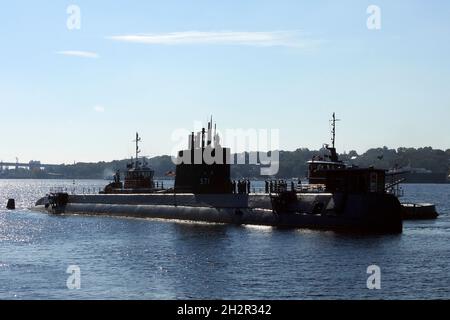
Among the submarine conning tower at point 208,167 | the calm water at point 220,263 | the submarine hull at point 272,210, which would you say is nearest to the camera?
the calm water at point 220,263

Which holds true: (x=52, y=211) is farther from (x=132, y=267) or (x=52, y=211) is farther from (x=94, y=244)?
(x=132, y=267)

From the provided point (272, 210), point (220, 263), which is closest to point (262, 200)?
point (272, 210)

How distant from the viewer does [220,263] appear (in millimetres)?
43438

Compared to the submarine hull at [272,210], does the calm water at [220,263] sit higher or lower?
lower

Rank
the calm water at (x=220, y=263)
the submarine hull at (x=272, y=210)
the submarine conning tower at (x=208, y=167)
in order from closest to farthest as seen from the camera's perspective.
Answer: the calm water at (x=220, y=263), the submarine hull at (x=272, y=210), the submarine conning tower at (x=208, y=167)

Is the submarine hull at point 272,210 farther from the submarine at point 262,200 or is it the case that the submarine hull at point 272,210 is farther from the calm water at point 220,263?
the calm water at point 220,263

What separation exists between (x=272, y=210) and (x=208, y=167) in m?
13.2

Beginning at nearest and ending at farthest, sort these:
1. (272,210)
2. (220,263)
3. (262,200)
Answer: (220,263) < (272,210) < (262,200)

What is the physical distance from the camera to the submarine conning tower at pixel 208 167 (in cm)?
7562

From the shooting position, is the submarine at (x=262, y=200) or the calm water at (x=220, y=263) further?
the submarine at (x=262, y=200)

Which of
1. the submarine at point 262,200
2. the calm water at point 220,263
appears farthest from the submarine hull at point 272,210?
the calm water at point 220,263

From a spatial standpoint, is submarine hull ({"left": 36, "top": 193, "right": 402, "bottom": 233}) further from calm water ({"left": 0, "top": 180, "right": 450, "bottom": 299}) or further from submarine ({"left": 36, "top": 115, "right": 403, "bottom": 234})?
calm water ({"left": 0, "top": 180, "right": 450, "bottom": 299})

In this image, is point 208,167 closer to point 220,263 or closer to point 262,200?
point 262,200

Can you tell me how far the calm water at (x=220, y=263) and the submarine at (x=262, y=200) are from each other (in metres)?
2.22
